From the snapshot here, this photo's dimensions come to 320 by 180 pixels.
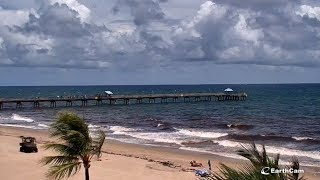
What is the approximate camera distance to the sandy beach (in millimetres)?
22141

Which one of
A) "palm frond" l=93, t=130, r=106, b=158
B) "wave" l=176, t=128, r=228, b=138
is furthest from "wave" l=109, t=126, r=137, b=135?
"palm frond" l=93, t=130, r=106, b=158

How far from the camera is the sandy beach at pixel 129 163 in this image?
22141mm

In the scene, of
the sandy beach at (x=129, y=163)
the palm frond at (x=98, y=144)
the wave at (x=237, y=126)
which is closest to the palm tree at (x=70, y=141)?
the palm frond at (x=98, y=144)

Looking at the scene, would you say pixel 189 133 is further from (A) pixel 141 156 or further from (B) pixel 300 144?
(A) pixel 141 156

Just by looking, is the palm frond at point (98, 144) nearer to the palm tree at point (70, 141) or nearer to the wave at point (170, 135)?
the palm tree at point (70, 141)

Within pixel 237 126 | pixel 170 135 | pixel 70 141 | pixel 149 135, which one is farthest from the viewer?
pixel 237 126

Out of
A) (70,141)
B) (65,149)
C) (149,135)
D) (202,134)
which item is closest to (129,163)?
(65,149)

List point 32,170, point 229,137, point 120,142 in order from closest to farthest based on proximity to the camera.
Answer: point 32,170
point 120,142
point 229,137

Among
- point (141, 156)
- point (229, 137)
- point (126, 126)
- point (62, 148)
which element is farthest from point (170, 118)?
point (62, 148)

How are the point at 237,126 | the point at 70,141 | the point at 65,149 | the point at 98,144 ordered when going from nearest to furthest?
the point at 70,141 < the point at 65,149 < the point at 98,144 < the point at 237,126

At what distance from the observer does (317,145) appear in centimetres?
3456

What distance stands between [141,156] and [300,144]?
13306 millimetres

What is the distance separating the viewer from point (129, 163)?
85.0ft

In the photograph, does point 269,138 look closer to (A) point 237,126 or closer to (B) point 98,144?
(A) point 237,126
